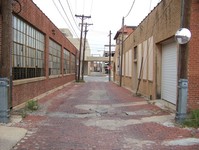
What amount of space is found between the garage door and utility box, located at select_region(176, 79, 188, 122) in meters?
4.48

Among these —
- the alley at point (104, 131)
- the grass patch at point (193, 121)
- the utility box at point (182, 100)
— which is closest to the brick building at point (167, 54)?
the utility box at point (182, 100)

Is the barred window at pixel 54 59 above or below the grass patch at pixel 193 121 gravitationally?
above

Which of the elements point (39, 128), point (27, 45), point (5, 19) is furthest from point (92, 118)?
point (27, 45)

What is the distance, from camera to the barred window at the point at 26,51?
16.0 meters

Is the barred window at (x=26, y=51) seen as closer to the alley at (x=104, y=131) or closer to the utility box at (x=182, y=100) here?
the alley at (x=104, y=131)

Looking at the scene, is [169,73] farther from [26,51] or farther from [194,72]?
[26,51]

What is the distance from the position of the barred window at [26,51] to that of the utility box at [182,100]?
7.16 m

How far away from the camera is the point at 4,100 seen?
11.1m

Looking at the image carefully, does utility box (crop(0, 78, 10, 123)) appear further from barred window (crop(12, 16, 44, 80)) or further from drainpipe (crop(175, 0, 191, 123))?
drainpipe (crop(175, 0, 191, 123))

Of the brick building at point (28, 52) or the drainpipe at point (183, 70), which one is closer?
the drainpipe at point (183, 70)

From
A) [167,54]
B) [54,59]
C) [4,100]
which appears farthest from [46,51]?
[4,100]

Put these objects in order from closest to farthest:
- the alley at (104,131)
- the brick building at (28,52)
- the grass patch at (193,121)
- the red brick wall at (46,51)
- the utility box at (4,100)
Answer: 1. the alley at (104,131)
2. the utility box at (4,100)
3. the grass patch at (193,121)
4. the brick building at (28,52)
5. the red brick wall at (46,51)

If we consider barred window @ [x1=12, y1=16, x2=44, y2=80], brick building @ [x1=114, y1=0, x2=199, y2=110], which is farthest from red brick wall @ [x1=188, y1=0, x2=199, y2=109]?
barred window @ [x1=12, y1=16, x2=44, y2=80]

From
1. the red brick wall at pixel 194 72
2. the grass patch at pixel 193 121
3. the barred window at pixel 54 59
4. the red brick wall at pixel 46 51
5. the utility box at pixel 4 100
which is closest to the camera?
the utility box at pixel 4 100
